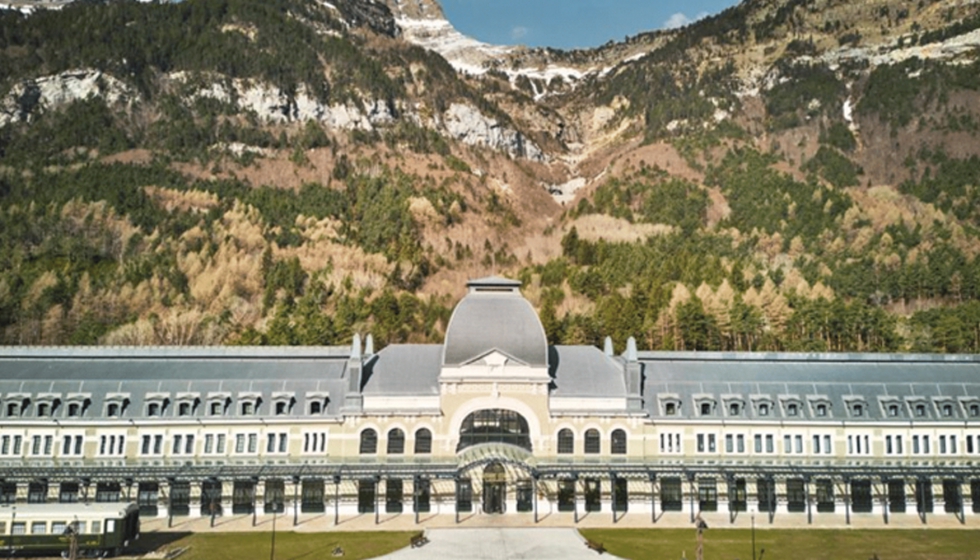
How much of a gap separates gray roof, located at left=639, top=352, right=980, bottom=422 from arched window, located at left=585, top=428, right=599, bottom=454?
560 cm

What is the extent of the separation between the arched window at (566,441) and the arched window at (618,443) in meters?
3.43

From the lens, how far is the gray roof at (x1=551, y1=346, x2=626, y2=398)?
73.1m

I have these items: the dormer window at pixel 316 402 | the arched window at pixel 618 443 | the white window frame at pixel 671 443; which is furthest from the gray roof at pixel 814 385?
the dormer window at pixel 316 402

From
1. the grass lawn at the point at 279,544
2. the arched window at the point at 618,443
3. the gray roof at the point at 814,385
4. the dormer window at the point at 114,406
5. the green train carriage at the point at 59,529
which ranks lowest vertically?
the grass lawn at the point at 279,544

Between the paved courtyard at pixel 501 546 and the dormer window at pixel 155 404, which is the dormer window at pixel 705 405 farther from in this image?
the dormer window at pixel 155 404

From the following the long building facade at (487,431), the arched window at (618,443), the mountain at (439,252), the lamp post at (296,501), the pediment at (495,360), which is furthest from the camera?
the mountain at (439,252)

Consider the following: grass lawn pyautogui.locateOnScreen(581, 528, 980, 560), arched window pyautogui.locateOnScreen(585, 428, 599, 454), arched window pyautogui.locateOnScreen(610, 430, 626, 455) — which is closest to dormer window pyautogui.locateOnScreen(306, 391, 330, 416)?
arched window pyautogui.locateOnScreen(585, 428, 599, 454)

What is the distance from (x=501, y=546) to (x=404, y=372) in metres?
20.8

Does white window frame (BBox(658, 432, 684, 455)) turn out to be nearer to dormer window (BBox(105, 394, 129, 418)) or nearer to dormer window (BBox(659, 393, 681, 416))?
dormer window (BBox(659, 393, 681, 416))

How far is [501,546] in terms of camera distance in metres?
58.3

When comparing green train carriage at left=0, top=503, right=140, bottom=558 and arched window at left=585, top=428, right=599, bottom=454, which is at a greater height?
arched window at left=585, top=428, right=599, bottom=454

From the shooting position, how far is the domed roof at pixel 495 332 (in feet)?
236

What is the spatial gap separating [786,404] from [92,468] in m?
57.0

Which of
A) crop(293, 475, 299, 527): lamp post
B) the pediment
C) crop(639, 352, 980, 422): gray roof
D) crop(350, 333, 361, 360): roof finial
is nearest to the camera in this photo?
crop(293, 475, 299, 527): lamp post
